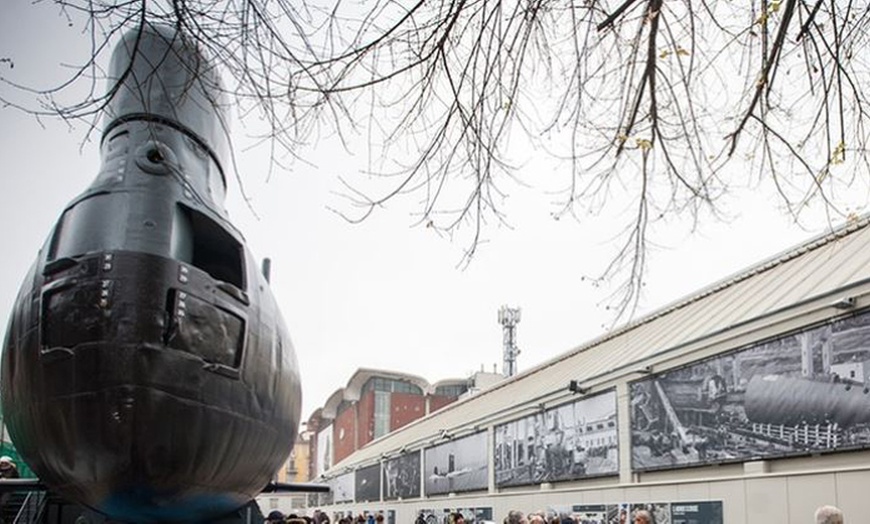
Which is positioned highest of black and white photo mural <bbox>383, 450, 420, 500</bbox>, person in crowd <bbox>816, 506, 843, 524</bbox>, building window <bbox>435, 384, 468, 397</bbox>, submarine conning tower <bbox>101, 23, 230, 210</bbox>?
building window <bbox>435, 384, 468, 397</bbox>

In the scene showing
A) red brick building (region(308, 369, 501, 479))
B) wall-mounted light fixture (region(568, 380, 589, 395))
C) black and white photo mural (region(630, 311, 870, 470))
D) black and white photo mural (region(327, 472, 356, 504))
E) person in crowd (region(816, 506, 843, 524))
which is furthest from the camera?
red brick building (region(308, 369, 501, 479))

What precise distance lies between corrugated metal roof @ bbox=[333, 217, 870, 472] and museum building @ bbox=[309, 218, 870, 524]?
6cm

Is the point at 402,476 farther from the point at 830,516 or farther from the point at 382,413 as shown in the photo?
the point at 830,516

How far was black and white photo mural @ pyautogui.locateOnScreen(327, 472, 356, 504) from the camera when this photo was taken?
205ft

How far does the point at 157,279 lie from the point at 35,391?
1440 mm

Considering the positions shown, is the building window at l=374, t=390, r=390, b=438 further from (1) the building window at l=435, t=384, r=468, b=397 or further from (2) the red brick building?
(1) the building window at l=435, t=384, r=468, b=397

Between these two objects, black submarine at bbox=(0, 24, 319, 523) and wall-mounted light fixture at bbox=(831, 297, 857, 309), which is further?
wall-mounted light fixture at bbox=(831, 297, 857, 309)

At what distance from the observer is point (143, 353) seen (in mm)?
7562

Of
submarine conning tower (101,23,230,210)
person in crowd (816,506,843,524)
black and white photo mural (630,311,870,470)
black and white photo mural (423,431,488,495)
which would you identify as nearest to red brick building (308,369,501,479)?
black and white photo mural (423,431,488,495)

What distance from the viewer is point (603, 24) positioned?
19.2 feet

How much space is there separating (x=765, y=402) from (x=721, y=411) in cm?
129

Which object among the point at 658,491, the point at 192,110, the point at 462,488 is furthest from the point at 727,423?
the point at 462,488

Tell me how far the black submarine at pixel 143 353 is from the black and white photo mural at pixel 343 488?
53.6 metres

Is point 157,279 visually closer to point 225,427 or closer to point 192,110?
point 225,427
